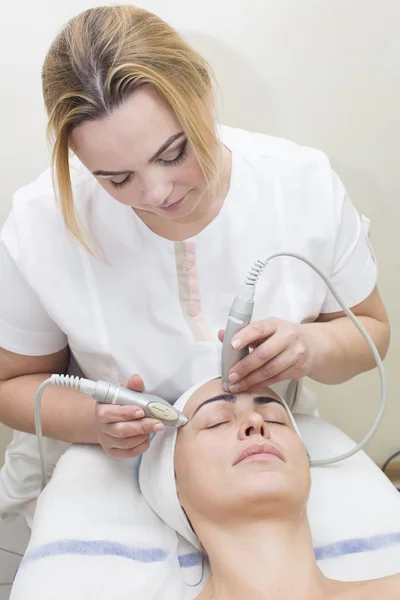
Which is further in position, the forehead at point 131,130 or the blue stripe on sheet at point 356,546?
the blue stripe on sheet at point 356,546

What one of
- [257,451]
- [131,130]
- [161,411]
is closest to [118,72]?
[131,130]

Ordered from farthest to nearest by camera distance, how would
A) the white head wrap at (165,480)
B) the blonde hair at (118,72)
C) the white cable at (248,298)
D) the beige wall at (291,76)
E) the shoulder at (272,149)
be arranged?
1. the beige wall at (291,76)
2. the shoulder at (272,149)
3. the white head wrap at (165,480)
4. the white cable at (248,298)
5. the blonde hair at (118,72)

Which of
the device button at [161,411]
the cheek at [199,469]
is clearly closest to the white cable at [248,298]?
the device button at [161,411]

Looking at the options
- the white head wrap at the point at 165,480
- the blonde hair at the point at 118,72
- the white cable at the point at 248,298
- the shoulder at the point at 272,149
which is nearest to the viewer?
the blonde hair at the point at 118,72

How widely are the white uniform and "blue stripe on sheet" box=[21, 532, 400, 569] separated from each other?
29 centimetres

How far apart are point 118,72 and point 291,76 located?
29.6 inches

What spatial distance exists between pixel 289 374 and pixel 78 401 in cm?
39

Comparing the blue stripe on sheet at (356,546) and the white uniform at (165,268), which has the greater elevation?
the white uniform at (165,268)

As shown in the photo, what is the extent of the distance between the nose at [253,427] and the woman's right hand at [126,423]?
0.14 meters

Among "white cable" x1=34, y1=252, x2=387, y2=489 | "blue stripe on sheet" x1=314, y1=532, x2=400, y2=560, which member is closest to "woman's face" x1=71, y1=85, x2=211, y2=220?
"white cable" x1=34, y1=252, x2=387, y2=489

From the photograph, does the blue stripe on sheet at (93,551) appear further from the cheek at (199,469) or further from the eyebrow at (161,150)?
the eyebrow at (161,150)

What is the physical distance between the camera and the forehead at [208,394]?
3.52 ft

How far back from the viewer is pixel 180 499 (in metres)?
1.04

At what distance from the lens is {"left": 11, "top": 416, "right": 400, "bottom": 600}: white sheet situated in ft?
3.13
